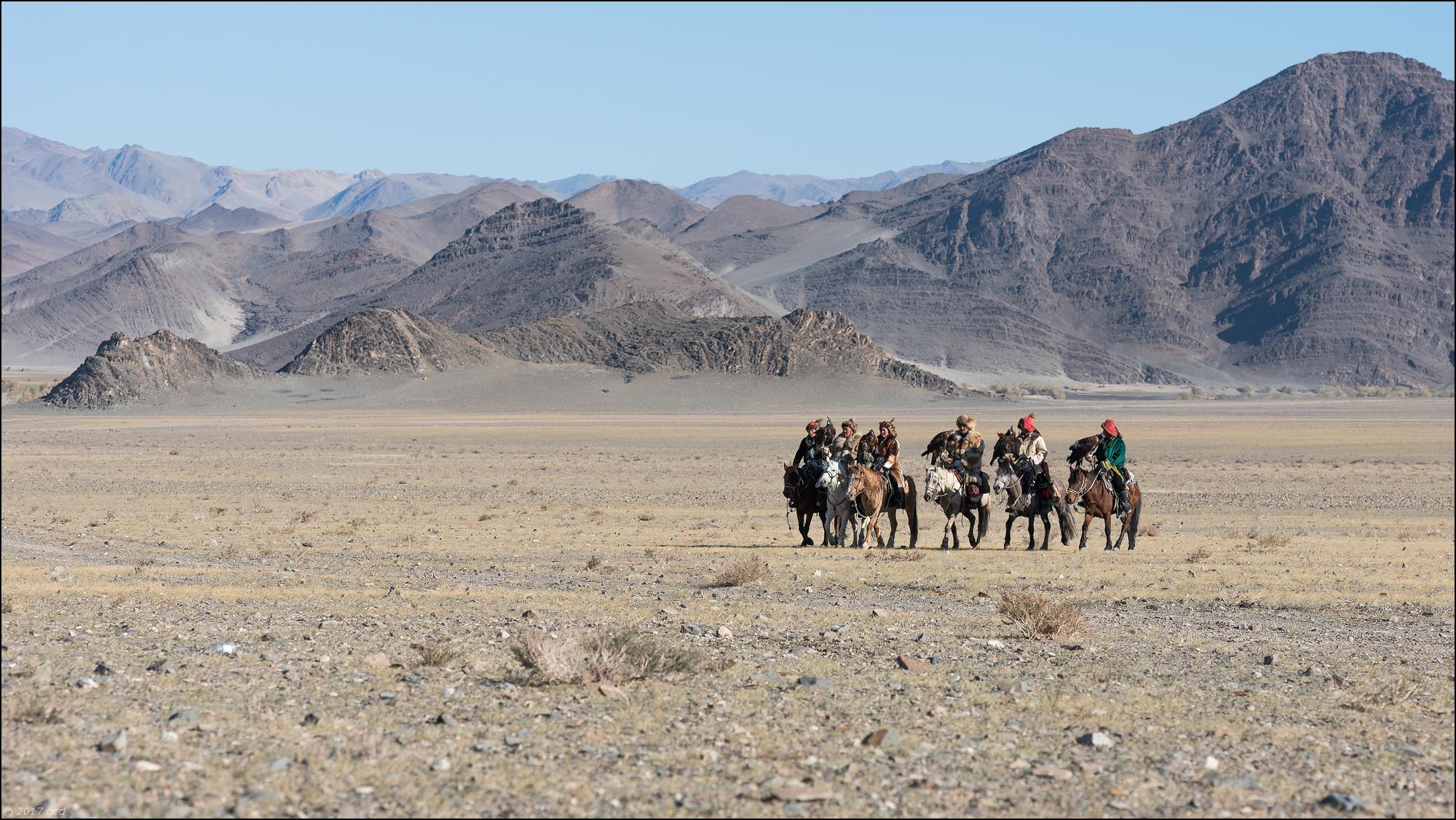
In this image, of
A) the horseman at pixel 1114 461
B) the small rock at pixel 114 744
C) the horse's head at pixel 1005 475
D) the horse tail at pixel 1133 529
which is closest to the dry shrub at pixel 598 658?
the small rock at pixel 114 744

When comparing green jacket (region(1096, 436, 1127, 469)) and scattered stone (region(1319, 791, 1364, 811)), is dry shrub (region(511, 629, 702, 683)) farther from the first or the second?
green jacket (region(1096, 436, 1127, 469))

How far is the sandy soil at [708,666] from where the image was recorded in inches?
314

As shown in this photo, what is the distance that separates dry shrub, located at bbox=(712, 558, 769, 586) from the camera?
17578 mm

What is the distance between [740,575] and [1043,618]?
5.11 m

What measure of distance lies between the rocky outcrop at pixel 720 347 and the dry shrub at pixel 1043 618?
370ft

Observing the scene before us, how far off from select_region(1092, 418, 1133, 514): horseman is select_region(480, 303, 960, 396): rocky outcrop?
104 metres

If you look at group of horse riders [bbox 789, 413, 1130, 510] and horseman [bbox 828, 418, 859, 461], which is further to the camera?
horseman [bbox 828, 418, 859, 461]

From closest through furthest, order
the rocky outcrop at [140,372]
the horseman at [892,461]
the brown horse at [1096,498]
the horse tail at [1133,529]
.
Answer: the horseman at [892,461]
the brown horse at [1096,498]
the horse tail at [1133,529]
the rocky outcrop at [140,372]

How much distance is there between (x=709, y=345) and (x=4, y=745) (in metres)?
125

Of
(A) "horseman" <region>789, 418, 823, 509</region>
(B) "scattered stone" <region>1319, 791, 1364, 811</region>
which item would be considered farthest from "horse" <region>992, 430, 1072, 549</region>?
(B) "scattered stone" <region>1319, 791, 1364, 811</region>

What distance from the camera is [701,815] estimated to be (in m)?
7.53

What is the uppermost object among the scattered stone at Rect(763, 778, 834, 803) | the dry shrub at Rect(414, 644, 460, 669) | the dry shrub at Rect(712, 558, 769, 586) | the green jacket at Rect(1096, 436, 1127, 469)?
the green jacket at Rect(1096, 436, 1127, 469)

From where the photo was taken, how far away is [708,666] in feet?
36.6

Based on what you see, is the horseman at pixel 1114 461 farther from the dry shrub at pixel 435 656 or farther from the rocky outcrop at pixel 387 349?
the rocky outcrop at pixel 387 349
